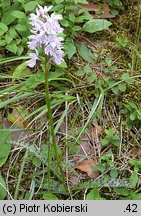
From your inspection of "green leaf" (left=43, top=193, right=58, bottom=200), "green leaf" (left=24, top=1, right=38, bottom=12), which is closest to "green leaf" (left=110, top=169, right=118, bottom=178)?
"green leaf" (left=43, top=193, right=58, bottom=200)

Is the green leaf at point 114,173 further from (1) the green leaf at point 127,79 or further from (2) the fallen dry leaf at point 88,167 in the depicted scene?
(1) the green leaf at point 127,79

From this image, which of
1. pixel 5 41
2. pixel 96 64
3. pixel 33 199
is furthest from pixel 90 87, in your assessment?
pixel 33 199

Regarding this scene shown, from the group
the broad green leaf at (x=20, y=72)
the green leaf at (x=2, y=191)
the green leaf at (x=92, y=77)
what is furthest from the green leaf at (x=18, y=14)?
the green leaf at (x=2, y=191)

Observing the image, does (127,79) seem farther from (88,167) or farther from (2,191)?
(2,191)

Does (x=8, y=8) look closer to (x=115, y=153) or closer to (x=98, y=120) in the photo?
(x=98, y=120)

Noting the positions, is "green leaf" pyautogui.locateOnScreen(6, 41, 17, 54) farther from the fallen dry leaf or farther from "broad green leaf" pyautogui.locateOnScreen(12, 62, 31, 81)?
the fallen dry leaf

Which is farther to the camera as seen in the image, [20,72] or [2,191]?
[20,72]

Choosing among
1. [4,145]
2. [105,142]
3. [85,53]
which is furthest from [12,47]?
[105,142]
